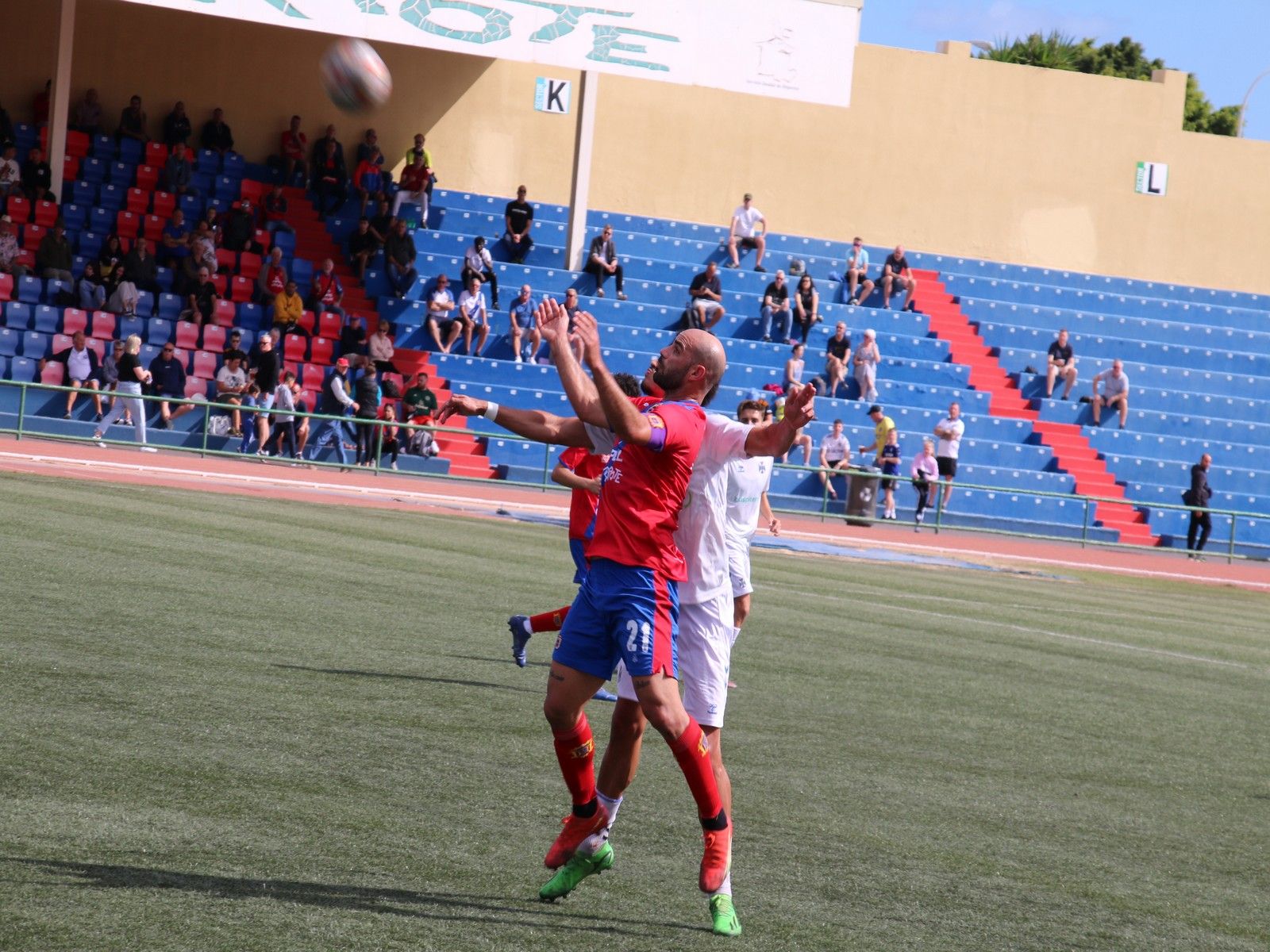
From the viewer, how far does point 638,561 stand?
218 inches

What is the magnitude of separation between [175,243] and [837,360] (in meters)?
12.7

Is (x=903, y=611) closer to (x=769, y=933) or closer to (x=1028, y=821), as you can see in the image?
(x=1028, y=821)

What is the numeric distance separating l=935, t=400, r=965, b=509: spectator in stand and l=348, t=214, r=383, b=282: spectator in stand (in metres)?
11.3

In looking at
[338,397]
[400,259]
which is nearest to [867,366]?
[400,259]

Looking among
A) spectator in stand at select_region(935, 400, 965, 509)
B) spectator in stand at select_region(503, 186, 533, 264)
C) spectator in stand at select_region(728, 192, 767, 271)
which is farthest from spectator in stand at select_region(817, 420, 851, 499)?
spectator in stand at select_region(503, 186, 533, 264)

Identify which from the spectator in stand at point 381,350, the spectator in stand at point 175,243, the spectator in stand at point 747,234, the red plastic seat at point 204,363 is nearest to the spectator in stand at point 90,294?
the spectator in stand at point 175,243

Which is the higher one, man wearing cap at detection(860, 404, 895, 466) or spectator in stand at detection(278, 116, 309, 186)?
spectator in stand at detection(278, 116, 309, 186)

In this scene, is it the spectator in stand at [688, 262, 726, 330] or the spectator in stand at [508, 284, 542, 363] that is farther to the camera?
the spectator in stand at [688, 262, 726, 330]

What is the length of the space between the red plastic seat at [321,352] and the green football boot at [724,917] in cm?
2461

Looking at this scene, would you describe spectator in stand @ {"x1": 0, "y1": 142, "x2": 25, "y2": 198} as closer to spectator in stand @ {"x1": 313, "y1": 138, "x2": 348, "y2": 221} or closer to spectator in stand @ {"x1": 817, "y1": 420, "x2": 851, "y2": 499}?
spectator in stand @ {"x1": 313, "y1": 138, "x2": 348, "y2": 221}

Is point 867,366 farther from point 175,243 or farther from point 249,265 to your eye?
point 175,243

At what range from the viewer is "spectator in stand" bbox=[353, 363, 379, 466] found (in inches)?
1011

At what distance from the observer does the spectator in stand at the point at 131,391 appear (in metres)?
24.2

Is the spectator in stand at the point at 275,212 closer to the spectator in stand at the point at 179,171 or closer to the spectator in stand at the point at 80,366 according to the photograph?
the spectator in stand at the point at 179,171
